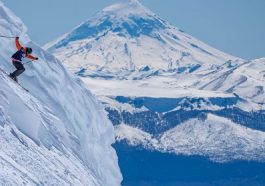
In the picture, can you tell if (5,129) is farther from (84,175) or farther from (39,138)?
(84,175)

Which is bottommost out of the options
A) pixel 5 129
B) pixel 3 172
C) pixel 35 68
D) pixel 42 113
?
pixel 3 172

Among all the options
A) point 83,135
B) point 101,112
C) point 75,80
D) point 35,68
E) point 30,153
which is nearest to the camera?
point 30,153

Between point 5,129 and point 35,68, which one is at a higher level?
point 35,68

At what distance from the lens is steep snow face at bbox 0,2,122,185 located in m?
47.9

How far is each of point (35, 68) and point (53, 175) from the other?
32104 mm

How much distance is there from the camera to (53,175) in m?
51.4

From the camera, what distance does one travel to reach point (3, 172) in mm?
41312

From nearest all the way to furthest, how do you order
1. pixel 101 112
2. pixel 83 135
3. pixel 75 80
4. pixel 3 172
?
pixel 3 172, pixel 83 135, pixel 75 80, pixel 101 112

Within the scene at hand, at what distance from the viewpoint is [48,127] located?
63.1 m

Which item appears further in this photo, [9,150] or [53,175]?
[53,175]

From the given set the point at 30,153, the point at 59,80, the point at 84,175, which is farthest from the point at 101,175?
the point at 30,153

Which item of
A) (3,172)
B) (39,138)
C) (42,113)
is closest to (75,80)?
(42,113)

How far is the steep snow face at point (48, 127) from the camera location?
157 ft

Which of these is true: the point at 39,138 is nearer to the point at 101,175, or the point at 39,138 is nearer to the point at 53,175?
the point at 53,175
